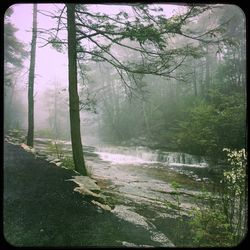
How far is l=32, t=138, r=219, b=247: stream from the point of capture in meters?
4.89

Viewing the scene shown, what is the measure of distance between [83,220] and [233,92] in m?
8.24

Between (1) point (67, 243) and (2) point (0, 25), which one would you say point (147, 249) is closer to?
(1) point (67, 243)

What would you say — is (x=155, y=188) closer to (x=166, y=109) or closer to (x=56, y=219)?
(x=56, y=219)

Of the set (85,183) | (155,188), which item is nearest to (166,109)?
(155,188)

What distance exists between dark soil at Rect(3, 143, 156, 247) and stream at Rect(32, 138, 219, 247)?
0.92 feet

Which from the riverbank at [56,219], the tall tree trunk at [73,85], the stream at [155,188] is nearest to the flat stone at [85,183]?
the riverbank at [56,219]

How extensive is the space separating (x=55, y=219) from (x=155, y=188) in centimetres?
399

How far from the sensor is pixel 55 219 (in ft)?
14.0

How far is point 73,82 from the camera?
23.3ft

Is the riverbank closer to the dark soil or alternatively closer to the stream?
the dark soil

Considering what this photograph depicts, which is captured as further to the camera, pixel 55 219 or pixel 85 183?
pixel 85 183

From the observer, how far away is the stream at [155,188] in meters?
4.89

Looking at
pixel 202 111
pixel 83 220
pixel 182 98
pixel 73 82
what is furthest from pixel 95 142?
pixel 83 220

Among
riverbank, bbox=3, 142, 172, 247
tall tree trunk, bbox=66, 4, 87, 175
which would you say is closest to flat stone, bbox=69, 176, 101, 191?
riverbank, bbox=3, 142, 172, 247
